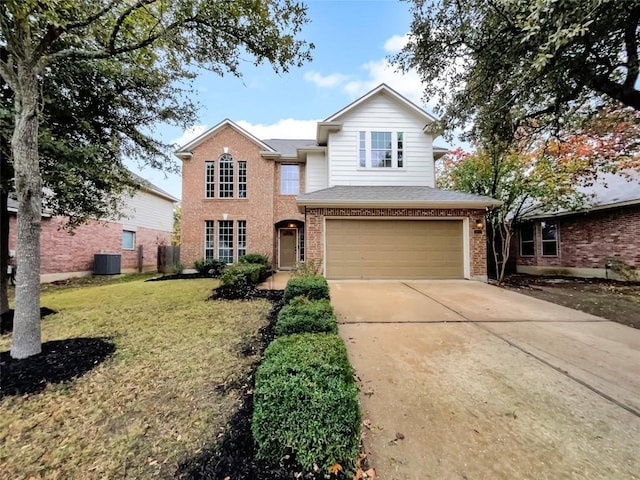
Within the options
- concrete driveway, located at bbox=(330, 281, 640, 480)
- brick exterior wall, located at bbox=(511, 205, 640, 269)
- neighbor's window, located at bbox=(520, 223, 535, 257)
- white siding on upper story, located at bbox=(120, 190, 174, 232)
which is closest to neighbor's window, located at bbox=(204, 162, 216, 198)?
white siding on upper story, located at bbox=(120, 190, 174, 232)

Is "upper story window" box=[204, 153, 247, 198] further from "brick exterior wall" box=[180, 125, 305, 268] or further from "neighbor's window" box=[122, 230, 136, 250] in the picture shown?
"neighbor's window" box=[122, 230, 136, 250]

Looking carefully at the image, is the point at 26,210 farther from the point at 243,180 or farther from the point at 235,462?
the point at 243,180

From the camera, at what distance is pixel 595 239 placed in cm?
1128

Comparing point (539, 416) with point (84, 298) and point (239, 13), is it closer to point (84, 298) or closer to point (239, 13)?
point (239, 13)

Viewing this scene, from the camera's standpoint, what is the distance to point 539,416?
2.49 metres

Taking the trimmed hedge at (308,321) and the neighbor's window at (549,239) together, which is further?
the neighbor's window at (549,239)

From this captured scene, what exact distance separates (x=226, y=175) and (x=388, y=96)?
27.9ft

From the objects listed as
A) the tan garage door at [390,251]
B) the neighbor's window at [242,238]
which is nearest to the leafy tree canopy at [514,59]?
the tan garage door at [390,251]

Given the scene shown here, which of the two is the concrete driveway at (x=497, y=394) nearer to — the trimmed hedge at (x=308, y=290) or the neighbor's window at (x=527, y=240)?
the trimmed hedge at (x=308, y=290)

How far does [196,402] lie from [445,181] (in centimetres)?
1689

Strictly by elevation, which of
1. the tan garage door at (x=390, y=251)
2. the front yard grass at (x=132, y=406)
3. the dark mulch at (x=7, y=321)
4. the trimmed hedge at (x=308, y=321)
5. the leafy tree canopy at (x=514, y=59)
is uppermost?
the leafy tree canopy at (x=514, y=59)

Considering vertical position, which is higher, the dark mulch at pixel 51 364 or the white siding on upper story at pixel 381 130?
the white siding on upper story at pixel 381 130

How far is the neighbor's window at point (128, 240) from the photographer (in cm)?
1627

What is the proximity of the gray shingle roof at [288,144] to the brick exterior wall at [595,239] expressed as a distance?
12.5 m
